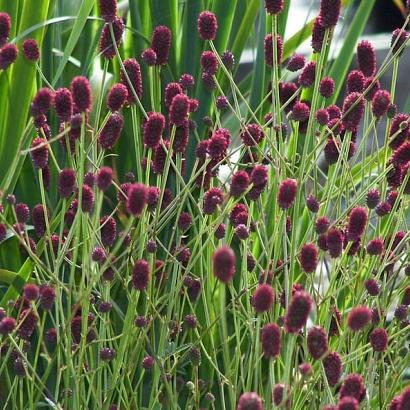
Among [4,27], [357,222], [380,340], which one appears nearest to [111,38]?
[4,27]

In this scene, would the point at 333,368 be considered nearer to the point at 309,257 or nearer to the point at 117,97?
the point at 309,257

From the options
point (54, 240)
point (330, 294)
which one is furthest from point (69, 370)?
point (330, 294)

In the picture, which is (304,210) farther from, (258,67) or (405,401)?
(405,401)

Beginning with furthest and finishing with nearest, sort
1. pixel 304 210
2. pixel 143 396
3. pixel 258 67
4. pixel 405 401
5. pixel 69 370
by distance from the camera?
pixel 258 67 < pixel 304 210 < pixel 143 396 < pixel 69 370 < pixel 405 401

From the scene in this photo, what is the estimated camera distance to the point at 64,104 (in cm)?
130

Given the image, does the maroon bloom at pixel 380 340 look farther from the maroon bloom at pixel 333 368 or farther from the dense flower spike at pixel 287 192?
the dense flower spike at pixel 287 192

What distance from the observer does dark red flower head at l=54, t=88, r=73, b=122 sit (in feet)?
4.27

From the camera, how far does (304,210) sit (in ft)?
6.23

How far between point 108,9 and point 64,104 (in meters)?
0.21

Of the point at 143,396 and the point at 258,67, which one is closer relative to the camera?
the point at 143,396

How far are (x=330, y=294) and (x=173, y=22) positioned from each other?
80cm

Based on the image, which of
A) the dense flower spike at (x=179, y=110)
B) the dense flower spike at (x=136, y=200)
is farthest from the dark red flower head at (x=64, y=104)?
the dense flower spike at (x=136, y=200)

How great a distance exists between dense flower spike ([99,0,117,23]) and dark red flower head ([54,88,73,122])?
185 mm

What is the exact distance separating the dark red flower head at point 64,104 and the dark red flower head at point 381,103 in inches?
17.2
